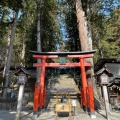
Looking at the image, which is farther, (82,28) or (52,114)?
(82,28)

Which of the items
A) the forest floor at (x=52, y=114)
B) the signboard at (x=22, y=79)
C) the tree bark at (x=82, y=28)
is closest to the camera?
the signboard at (x=22, y=79)

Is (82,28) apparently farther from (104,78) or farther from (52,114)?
(52,114)

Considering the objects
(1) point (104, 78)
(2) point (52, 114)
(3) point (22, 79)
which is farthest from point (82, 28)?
(2) point (52, 114)

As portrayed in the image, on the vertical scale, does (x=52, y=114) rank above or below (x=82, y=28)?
below

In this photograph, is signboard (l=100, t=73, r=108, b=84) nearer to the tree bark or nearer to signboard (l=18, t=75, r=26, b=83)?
the tree bark

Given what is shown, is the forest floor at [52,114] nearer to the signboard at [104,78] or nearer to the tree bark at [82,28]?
the signboard at [104,78]

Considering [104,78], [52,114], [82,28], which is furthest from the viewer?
[82,28]

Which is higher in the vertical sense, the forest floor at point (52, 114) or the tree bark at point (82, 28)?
the tree bark at point (82, 28)

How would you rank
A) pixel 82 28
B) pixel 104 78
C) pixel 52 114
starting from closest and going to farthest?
1. pixel 104 78
2. pixel 52 114
3. pixel 82 28

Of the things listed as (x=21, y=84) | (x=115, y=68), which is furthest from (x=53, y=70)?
(x=21, y=84)

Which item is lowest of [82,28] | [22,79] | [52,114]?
[52,114]

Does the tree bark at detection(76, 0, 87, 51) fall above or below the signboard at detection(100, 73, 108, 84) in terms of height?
above

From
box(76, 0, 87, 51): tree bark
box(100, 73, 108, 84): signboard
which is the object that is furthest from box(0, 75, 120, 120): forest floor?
box(76, 0, 87, 51): tree bark

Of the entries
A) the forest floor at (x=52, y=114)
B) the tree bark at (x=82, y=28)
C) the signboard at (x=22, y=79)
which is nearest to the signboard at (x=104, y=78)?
the forest floor at (x=52, y=114)
